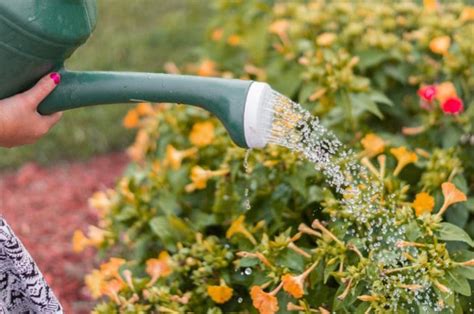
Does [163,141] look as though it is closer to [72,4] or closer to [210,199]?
[210,199]

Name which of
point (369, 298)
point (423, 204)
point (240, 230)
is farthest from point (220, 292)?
point (423, 204)

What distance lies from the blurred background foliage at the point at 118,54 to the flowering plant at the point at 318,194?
0.98m

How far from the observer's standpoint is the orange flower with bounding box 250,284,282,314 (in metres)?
1.99

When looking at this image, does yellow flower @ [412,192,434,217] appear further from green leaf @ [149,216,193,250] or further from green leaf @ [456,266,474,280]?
green leaf @ [149,216,193,250]

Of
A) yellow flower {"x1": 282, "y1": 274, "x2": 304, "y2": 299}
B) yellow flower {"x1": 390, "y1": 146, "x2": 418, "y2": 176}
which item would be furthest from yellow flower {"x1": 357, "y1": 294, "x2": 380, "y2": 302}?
yellow flower {"x1": 390, "y1": 146, "x2": 418, "y2": 176}

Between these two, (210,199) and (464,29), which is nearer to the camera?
(210,199)

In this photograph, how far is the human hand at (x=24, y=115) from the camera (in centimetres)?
176

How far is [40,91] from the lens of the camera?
178 cm

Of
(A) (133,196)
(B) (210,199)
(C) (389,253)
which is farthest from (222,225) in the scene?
(C) (389,253)

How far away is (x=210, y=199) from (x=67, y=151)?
197cm

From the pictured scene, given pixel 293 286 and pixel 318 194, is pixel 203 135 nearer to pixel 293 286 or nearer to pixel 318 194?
pixel 318 194

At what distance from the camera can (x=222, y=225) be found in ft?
8.43

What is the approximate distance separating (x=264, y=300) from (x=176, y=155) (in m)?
0.81

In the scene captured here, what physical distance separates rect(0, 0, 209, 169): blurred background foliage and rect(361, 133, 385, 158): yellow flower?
4.91 ft
